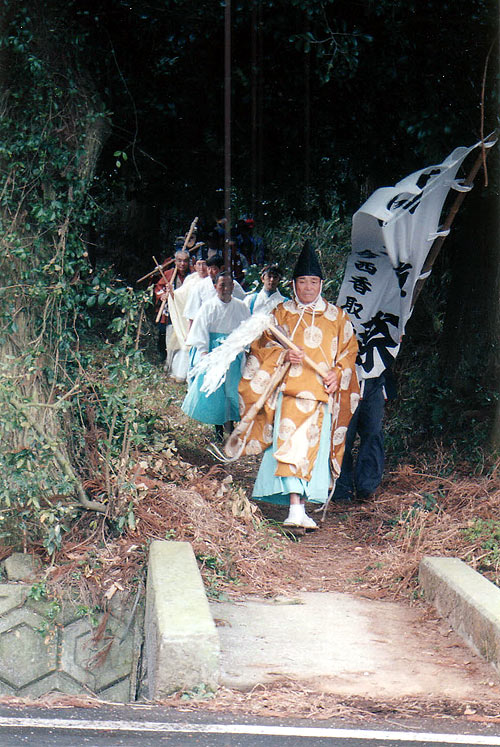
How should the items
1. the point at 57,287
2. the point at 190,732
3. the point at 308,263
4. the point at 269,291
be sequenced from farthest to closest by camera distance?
the point at 269,291 < the point at 308,263 < the point at 57,287 < the point at 190,732

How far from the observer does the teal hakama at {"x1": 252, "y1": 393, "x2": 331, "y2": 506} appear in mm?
7230

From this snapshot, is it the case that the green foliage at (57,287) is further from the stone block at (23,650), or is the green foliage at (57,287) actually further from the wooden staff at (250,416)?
the wooden staff at (250,416)

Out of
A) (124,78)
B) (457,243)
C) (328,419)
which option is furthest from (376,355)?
(124,78)

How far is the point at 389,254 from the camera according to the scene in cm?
754

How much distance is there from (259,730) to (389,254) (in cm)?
452

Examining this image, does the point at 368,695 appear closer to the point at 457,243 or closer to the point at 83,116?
the point at 83,116

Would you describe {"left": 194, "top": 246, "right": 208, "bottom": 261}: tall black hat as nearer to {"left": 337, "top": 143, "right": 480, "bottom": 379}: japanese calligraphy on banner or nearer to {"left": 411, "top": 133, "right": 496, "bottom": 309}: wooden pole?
{"left": 337, "top": 143, "right": 480, "bottom": 379}: japanese calligraphy on banner

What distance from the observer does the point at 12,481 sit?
5965 mm

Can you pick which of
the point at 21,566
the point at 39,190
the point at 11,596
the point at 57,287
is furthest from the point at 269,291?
the point at 11,596

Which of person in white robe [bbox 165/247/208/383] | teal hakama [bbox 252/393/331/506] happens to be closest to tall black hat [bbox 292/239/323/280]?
teal hakama [bbox 252/393/331/506]

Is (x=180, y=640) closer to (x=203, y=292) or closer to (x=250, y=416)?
(x=250, y=416)

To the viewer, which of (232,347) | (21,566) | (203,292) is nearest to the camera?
(21,566)

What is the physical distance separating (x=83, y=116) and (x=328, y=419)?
283 centimetres

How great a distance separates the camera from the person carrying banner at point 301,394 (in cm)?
729
